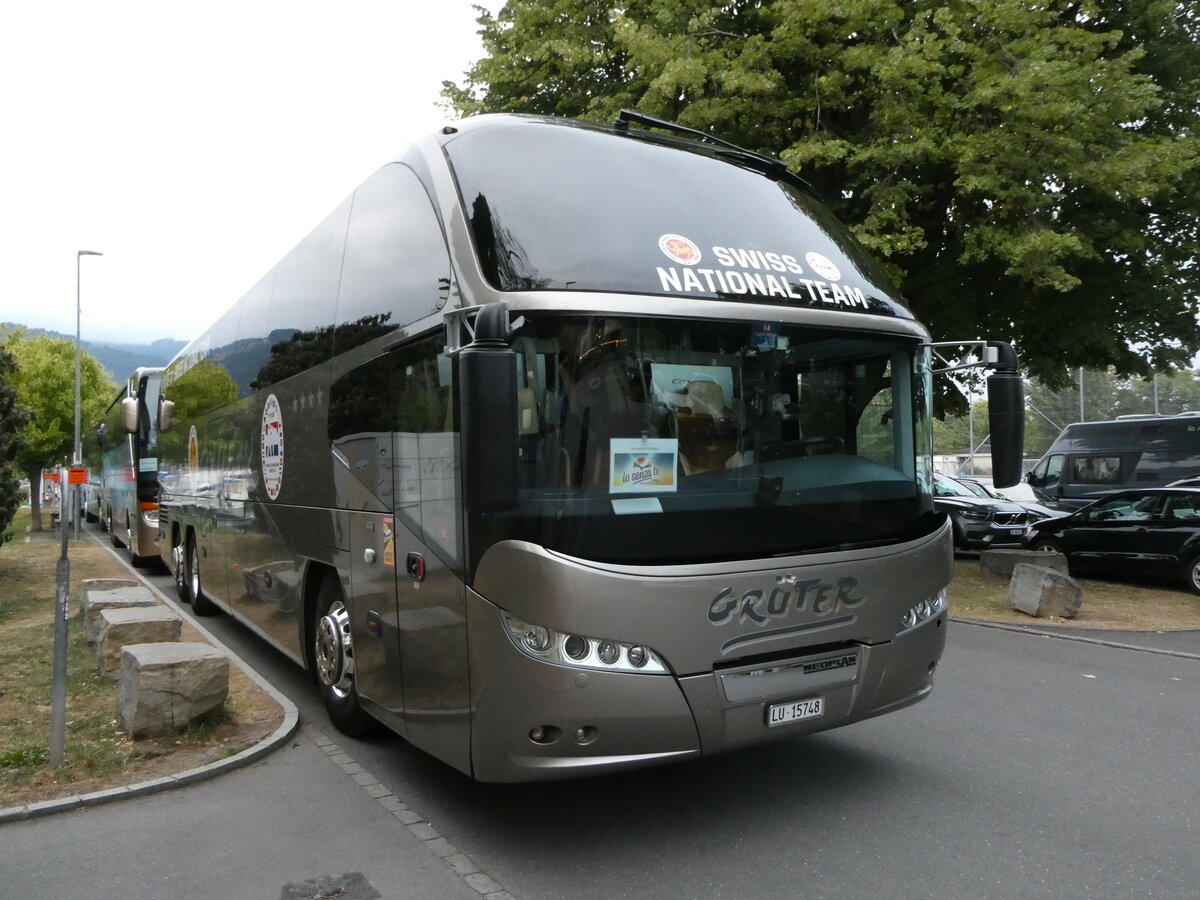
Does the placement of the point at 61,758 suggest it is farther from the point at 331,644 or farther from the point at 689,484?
the point at 689,484

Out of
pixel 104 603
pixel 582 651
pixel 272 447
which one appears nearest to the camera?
pixel 582 651

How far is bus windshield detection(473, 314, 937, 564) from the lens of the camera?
4.50 metres

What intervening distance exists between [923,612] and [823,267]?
192cm

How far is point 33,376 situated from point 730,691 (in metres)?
43.7

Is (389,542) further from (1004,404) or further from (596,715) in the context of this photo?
(1004,404)

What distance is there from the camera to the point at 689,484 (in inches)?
186

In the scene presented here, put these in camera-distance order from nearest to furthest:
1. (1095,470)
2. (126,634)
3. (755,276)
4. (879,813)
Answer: (755,276), (879,813), (126,634), (1095,470)

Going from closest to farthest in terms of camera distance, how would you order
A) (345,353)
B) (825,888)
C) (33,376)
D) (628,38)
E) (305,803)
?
(825,888) → (305,803) → (345,353) → (628,38) → (33,376)

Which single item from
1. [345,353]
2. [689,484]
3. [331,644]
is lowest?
[331,644]

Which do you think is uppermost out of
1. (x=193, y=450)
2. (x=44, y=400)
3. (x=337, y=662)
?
(x=44, y=400)

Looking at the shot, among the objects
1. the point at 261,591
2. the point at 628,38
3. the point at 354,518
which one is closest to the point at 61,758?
the point at 354,518

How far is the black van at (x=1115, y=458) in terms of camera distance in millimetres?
23734

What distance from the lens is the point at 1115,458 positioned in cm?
2523

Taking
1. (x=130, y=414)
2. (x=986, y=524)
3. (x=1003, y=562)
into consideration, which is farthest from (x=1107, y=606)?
(x=130, y=414)
